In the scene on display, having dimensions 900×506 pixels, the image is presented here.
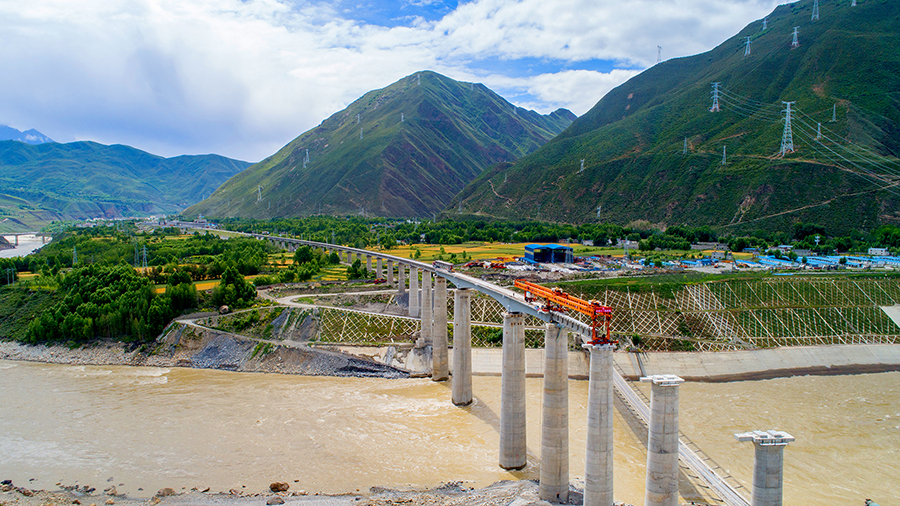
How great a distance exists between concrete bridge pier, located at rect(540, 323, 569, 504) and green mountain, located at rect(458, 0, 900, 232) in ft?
298

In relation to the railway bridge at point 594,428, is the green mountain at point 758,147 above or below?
above

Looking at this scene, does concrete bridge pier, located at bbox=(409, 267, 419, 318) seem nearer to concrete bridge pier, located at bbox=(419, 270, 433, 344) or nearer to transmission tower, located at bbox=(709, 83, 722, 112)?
concrete bridge pier, located at bbox=(419, 270, 433, 344)

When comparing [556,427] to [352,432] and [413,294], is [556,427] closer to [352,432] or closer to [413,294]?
[352,432]

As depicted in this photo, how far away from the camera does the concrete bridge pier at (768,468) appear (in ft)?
53.0

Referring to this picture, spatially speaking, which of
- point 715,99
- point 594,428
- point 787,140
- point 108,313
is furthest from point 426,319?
point 715,99

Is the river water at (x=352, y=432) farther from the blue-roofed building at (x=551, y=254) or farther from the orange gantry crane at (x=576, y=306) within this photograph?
the blue-roofed building at (x=551, y=254)

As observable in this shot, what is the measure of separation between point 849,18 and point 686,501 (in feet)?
553

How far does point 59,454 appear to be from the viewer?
28250 millimetres

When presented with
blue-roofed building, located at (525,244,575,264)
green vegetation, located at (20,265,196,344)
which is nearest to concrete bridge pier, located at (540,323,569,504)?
green vegetation, located at (20,265,196,344)

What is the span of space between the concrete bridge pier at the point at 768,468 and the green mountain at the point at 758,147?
9103 cm

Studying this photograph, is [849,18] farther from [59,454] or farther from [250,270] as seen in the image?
[59,454]

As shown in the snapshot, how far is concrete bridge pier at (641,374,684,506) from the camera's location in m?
17.2

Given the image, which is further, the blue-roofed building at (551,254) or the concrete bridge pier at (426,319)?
the blue-roofed building at (551,254)

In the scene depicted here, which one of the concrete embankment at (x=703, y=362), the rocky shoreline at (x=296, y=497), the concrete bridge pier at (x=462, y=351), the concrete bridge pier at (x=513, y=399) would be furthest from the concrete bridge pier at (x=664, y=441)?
the concrete embankment at (x=703, y=362)
